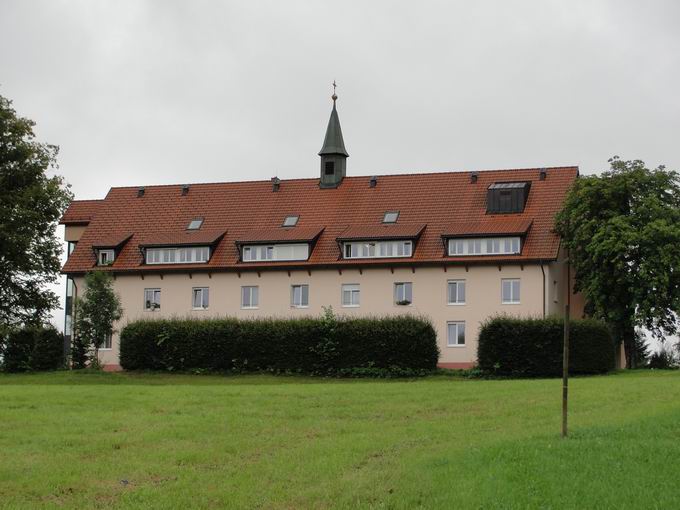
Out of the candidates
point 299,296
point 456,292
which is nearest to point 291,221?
point 299,296

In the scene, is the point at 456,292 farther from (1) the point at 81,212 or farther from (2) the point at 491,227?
(1) the point at 81,212

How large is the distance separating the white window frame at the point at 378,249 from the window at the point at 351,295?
1647 mm

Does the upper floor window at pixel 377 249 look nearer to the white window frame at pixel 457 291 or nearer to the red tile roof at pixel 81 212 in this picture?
the white window frame at pixel 457 291

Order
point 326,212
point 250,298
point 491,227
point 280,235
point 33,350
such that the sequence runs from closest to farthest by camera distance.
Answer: point 491,227
point 33,350
point 280,235
point 250,298
point 326,212

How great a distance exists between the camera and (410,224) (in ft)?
A: 207

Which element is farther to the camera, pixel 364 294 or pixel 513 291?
pixel 364 294

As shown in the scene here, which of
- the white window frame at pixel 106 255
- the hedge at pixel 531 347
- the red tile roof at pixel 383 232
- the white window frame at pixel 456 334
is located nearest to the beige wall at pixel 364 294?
the white window frame at pixel 456 334

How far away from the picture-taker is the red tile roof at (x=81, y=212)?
7462 cm

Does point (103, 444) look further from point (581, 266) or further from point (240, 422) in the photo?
point (581, 266)

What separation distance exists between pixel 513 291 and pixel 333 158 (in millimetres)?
15599

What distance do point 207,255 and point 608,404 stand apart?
39.8 meters

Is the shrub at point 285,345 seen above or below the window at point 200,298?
below

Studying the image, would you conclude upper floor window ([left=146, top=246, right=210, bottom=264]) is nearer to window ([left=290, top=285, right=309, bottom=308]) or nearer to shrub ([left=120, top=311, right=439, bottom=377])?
window ([left=290, top=285, right=309, bottom=308])

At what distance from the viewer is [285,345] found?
54.2 m
